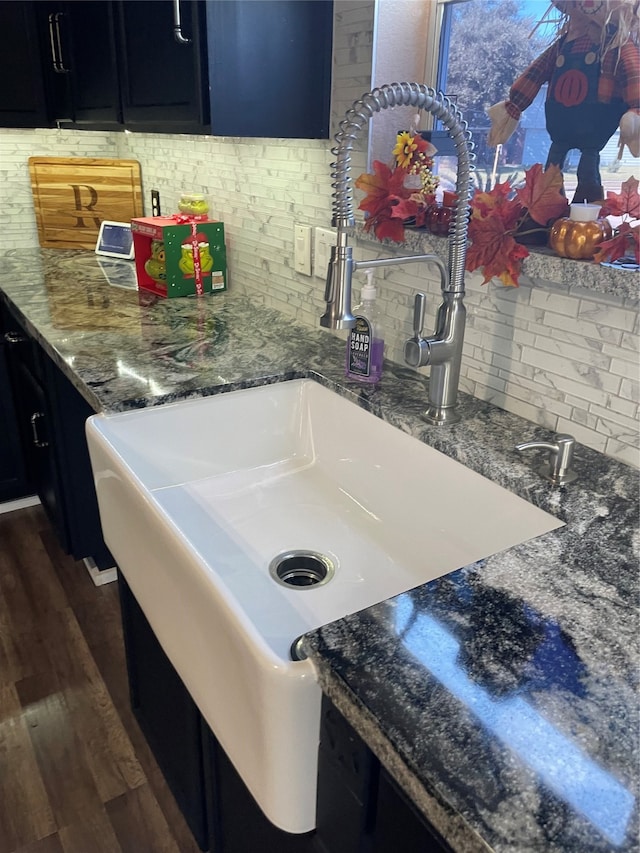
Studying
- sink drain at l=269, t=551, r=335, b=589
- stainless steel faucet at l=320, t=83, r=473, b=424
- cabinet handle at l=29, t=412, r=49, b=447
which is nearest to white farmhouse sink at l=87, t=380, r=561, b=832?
sink drain at l=269, t=551, r=335, b=589

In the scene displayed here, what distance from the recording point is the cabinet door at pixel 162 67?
4.48 ft

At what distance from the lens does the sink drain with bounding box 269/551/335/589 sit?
1061 millimetres

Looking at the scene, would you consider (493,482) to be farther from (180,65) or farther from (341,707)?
(180,65)

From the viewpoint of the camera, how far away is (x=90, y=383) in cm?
130

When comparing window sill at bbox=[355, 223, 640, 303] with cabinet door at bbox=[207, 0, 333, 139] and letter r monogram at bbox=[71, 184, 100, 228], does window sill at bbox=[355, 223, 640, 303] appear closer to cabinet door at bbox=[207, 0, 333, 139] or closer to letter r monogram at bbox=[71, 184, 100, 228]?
cabinet door at bbox=[207, 0, 333, 139]

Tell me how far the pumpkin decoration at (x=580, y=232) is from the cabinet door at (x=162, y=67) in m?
0.78

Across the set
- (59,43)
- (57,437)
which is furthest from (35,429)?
(59,43)

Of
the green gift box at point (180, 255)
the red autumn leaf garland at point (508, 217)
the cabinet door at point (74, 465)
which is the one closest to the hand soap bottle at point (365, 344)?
the red autumn leaf garland at point (508, 217)

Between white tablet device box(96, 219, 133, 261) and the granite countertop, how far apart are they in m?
1.47

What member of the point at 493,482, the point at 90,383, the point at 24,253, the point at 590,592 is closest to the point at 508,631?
the point at 590,592

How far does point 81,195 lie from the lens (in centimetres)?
256

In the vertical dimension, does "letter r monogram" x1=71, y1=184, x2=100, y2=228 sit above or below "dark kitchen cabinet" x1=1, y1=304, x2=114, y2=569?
above

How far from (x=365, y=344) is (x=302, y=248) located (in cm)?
45

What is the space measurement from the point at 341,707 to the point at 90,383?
89 centimetres
